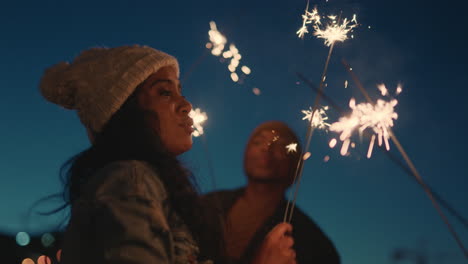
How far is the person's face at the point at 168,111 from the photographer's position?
5.85ft

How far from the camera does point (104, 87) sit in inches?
68.3

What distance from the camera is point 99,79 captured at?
1.75 metres

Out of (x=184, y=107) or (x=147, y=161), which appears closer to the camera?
(x=147, y=161)

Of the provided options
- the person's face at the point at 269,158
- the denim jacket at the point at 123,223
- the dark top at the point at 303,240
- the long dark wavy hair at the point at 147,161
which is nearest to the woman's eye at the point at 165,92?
the long dark wavy hair at the point at 147,161

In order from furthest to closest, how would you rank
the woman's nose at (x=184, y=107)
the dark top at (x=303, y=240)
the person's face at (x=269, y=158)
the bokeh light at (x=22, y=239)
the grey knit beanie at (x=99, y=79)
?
1. the bokeh light at (x=22, y=239)
2. the person's face at (x=269, y=158)
3. the dark top at (x=303, y=240)
4. the woman's nose at (x=184, y=107)
5. the grey knit beanie at (x=99, y=79)

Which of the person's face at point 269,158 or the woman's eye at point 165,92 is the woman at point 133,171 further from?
the person's face at point 269,158

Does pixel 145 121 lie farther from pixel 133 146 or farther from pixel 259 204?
pixel 259 204

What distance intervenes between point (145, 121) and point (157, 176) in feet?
1.35

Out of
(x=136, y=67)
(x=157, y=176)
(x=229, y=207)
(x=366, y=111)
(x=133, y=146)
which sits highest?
(x=366, y=111)

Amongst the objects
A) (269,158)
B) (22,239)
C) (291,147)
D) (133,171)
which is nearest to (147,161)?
(133,171)

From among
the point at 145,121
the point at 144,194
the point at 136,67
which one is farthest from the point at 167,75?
the point at 144,194

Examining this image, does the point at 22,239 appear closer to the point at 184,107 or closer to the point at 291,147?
the point at 291,147

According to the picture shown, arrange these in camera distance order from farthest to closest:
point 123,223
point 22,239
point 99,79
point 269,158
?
point 22,239 → point 269,158 → point 99,79 → point 123,223

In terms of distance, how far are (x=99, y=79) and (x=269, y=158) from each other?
6.78 ft
